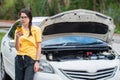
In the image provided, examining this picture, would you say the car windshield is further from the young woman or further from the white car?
the young woman

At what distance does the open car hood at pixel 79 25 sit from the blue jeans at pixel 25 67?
4.89 ft

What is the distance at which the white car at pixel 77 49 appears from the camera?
27.3 ft

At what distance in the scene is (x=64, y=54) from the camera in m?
9.23

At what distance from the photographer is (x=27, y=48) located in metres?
8.08

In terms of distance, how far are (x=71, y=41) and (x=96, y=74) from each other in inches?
53.5

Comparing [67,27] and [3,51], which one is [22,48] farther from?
[3,51]

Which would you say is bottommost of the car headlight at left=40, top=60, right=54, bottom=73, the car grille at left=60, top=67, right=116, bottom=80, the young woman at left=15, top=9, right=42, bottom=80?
the car grille at left=60, top=67, right=116, bottom=80

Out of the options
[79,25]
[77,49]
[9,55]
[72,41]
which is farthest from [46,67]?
[9,55]

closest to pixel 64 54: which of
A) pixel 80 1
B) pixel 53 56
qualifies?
pixel 53 56

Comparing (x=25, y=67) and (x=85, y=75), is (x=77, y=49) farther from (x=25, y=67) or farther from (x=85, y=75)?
(x=25, y=67)

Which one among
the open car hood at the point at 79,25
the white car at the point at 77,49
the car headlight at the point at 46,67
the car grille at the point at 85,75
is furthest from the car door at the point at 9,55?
the car grille at the point at 85,75

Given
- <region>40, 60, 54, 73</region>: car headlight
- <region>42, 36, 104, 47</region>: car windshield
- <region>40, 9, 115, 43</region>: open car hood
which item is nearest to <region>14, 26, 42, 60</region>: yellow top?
<region>40, 60, 54, 73</region>: car headlight

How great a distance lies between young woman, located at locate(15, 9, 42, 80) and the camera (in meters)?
8.04

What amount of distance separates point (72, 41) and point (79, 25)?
42cm
